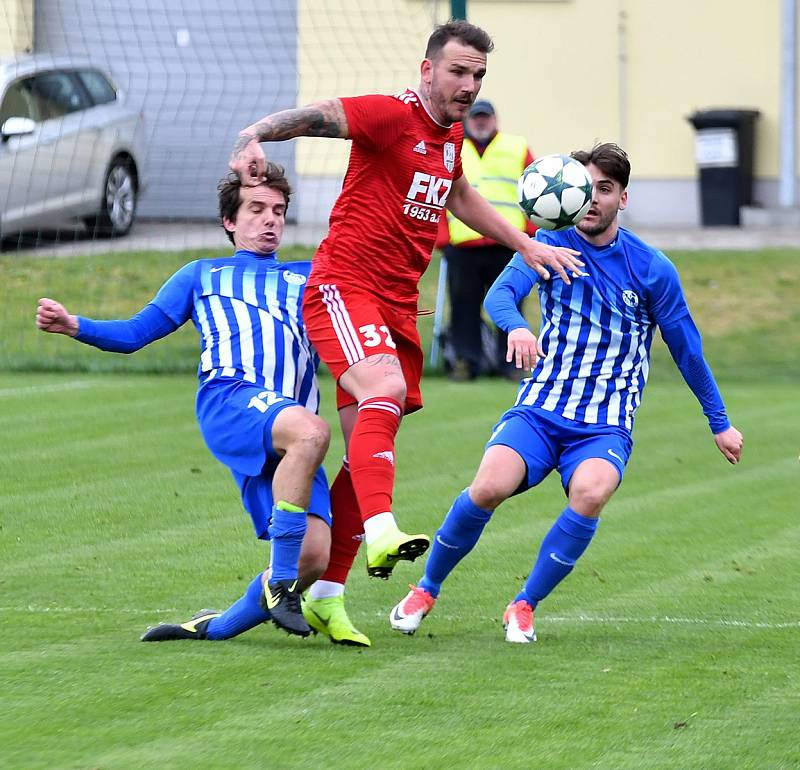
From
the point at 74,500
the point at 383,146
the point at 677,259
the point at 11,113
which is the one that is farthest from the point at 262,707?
the point at 677,259

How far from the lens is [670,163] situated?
20.3 metres

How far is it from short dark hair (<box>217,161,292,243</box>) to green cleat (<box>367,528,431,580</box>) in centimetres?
135

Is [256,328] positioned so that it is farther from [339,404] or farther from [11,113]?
[11,113]

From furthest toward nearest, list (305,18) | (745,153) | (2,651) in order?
(745,153), (305,18), (2,651)

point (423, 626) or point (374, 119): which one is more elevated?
point (374, 119)

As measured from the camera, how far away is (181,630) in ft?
18.5

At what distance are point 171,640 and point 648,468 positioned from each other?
4.80m

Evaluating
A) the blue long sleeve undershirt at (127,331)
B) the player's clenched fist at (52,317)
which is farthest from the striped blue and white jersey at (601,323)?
the player's clenched fist at (52,317)

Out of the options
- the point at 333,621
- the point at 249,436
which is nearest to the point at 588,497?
the point at 333,621

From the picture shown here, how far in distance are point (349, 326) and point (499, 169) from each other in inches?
296

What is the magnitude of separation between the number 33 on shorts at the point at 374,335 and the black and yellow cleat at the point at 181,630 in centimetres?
105

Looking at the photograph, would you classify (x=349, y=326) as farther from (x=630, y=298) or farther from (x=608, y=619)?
(x=608, y=619)

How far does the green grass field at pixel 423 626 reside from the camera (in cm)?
446

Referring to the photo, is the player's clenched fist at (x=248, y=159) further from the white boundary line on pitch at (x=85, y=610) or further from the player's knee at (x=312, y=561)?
the white boundary line on pitch at (x=85, y=610)
